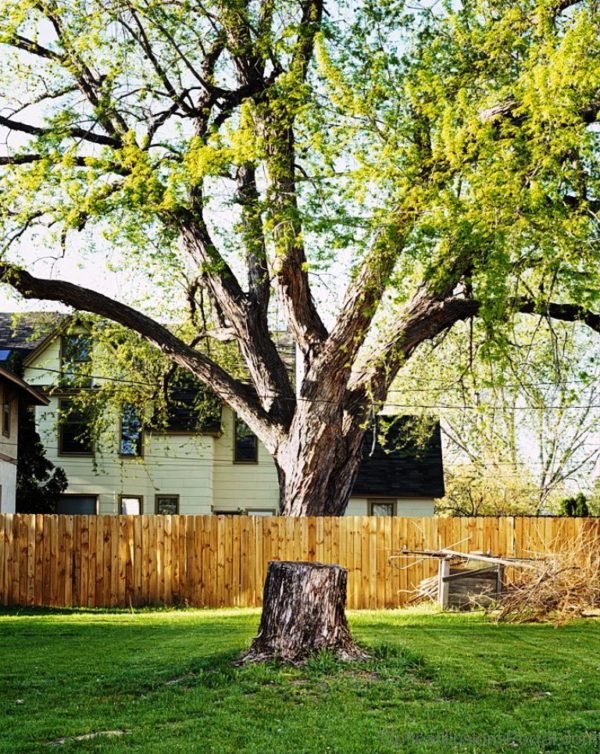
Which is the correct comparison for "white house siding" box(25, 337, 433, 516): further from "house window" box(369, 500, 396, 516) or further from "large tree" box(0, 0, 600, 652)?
"large tree" box(0, 0, 600, 652)

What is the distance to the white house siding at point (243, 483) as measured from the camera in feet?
107

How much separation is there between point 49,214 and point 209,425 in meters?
13.6

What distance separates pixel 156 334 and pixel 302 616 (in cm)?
1061

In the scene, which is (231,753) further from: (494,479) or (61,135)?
(494,479)

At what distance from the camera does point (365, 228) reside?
54.7ft

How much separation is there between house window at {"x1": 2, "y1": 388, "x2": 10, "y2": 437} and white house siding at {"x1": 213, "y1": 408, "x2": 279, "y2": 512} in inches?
322

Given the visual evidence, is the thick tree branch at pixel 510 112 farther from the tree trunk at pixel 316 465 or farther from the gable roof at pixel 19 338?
the gable roof at pixel 19 338

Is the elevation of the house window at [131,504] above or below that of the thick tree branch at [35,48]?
below

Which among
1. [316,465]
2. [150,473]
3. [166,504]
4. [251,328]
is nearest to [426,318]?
[316,465]

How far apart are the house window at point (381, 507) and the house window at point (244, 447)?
3878mm

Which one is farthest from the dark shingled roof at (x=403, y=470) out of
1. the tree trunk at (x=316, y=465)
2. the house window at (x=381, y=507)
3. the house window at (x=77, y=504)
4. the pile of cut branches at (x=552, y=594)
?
the pile of cut branches at (x=552, y=594)

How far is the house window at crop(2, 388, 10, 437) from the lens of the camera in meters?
25.7

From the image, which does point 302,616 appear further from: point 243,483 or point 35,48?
point 243,483

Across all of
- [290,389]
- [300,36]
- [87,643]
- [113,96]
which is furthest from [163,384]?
[87,643]
